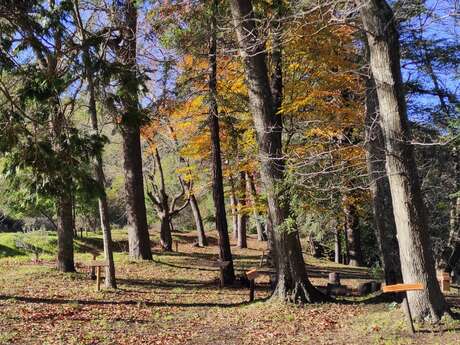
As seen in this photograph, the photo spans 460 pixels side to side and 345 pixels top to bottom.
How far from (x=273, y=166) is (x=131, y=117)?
324cm

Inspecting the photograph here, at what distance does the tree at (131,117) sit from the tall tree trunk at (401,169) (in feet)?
17.0

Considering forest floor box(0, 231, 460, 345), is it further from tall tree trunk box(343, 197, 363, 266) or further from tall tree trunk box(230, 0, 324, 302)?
tall tree trunk box(343, 197, 363, 266)

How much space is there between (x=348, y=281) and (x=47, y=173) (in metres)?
10.3

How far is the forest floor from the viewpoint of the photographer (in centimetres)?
756

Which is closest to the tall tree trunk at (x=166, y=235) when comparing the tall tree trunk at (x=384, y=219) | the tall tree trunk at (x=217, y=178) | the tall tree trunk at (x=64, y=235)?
the tall tree trunk at (x=64, y=235)

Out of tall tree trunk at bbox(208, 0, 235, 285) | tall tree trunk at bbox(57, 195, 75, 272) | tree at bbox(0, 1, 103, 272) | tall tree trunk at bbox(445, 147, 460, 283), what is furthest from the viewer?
tall tree trunk at bbox(445, 147, 460, 283)

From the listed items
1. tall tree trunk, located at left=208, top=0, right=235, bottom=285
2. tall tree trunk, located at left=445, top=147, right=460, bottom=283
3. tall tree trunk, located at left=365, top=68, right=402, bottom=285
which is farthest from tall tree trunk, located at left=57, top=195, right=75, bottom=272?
tall tree trunk, located at left=445, top=147, right=460, bottom=283

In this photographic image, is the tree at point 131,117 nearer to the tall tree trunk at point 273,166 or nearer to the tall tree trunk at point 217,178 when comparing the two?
the tall tree trunk at point 217,178

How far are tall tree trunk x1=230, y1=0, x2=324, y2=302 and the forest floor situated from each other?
1.56 ft

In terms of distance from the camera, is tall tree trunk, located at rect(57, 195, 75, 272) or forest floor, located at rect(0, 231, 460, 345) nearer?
forest floor, located at rect(0, 231, 460, 345)

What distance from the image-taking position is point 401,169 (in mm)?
7664

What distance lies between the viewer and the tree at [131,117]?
35.5 ft

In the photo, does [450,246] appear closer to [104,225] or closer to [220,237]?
[220,237]

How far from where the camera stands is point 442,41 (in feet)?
44.7
